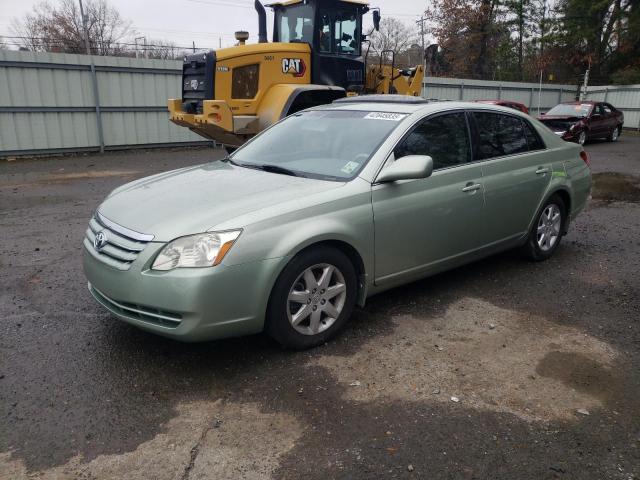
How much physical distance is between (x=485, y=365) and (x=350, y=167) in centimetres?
165

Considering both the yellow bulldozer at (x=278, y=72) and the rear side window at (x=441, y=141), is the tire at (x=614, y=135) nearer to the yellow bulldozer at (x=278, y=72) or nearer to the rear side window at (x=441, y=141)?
the yellow bulldozer at (x=278, y=72)

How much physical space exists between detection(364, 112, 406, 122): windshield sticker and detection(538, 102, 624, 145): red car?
1377cm

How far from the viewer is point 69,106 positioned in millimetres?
14172

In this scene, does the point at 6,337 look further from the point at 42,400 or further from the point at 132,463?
the point at 132,463

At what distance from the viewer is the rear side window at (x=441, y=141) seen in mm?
4166

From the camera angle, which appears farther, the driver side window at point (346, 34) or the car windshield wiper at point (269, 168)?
the driver side window at point (346, 34)

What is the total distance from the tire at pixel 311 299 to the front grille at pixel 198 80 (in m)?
7.43

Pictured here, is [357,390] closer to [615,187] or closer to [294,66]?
[294,66]

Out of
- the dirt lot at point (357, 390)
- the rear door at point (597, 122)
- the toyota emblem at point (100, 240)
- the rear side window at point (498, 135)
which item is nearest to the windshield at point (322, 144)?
the rear side window at point (498, 135)

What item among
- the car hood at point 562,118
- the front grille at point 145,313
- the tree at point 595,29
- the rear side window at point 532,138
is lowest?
the front grille at point 145,313

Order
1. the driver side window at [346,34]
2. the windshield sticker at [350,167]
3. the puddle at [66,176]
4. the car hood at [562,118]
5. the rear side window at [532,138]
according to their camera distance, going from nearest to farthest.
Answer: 1. the windshield sticker at [350,167]
2. the rear side window at [532,138]
3. the puddle at [66,176]
4. the driver side window at [346,34]
5. the car hood at [562,118]

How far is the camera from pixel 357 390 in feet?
10.4

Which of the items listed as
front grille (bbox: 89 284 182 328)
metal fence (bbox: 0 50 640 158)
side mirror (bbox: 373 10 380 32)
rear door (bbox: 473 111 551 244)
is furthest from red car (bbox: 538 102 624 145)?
front grille (bbox: 89 284 182 328)

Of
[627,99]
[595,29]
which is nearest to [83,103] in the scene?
[627,99]
